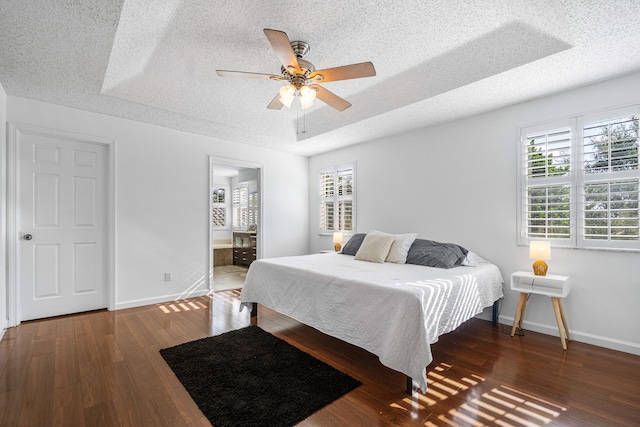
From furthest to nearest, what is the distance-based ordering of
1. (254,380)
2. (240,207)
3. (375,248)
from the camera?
(240,207)
(375,248)
(254,380)

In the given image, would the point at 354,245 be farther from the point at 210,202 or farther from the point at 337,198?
the point at 210,202

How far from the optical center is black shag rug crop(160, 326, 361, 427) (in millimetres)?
1787

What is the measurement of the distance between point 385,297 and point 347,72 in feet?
5.49

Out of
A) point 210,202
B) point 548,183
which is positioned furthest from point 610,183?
point 210,202

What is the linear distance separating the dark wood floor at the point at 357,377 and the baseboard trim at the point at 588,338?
0.08 meters

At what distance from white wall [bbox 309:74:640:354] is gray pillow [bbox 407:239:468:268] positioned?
481 millimetres

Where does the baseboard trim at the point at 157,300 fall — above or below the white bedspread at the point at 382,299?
below

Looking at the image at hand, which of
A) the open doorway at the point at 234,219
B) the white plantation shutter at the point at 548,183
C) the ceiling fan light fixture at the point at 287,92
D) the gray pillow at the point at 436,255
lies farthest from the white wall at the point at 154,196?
the white plantation shutter at the point at 548,183

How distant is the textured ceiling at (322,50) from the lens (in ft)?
6.73

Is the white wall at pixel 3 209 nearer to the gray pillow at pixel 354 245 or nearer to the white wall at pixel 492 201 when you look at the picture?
the gray pillow at pixel 354 245

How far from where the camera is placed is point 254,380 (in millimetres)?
2150

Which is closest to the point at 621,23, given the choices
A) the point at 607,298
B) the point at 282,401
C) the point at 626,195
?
the point at 626,195

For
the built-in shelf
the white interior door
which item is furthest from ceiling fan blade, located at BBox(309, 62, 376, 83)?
the built-in shelf

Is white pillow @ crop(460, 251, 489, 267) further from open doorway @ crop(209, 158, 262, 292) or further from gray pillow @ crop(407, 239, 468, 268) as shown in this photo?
open doorway @ crop(209, 158, 262, 292)
